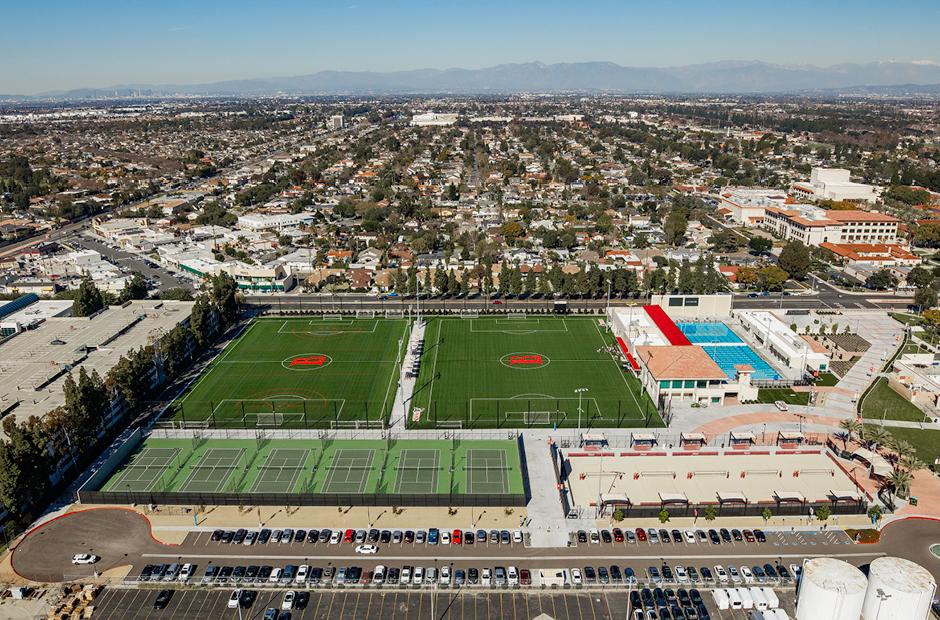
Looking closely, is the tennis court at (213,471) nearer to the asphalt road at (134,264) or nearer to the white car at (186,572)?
the white car at (186,572)

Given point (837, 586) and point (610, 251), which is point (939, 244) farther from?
point (837, 586)

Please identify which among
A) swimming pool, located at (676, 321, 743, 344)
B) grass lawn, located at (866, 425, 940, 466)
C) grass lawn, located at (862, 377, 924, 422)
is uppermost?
swimming pool, located at (676, 321, 743, 344)

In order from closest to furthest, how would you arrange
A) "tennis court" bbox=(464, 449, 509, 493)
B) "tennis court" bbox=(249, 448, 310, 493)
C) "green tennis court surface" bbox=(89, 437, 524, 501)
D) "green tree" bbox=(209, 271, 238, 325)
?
"tennis court" bbox=(464, 449, 509, 493), "green tennis court surface" bbox=(89, 437, 524, 501), "tennis court" bbox=(249, 448, 310, 493), "green tree" bbox=(209, 271, 238, 325)

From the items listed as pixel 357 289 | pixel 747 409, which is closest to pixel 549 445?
pixel 747 409

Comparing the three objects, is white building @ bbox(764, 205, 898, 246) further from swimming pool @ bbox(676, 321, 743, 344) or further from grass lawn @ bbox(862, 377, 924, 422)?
grass lawn @ bbox(862, 377, 924, 422)

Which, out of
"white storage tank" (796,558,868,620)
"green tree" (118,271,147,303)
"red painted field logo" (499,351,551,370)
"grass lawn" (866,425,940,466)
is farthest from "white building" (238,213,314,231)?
"white storage tank" (796,558,868,620)
